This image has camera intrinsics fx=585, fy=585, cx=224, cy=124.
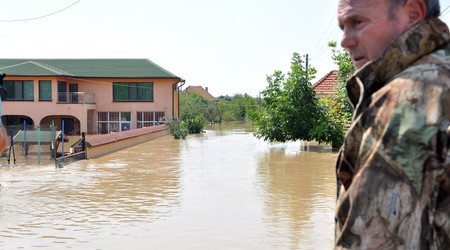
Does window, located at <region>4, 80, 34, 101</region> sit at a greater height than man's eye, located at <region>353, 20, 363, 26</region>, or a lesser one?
greater

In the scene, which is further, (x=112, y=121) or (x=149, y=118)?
Answer: (x=149, y=118)

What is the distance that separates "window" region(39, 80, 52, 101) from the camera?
39.7 meters

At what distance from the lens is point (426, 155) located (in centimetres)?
114

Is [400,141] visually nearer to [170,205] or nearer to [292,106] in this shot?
[170,205]

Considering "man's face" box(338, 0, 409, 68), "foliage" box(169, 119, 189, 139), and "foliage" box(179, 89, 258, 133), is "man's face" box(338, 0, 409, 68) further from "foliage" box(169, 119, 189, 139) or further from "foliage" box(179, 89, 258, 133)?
"foliage" box(169, 119, 189, 139)

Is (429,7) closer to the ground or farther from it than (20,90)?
closer to the ground

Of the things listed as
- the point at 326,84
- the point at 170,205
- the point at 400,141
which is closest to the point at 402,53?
the point at 400,141

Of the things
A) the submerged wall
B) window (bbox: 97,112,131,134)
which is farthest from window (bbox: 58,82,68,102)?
the submerged wall

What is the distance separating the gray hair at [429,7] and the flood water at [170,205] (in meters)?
7.35

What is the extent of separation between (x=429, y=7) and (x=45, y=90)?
133ft

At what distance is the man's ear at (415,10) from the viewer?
4.19ft

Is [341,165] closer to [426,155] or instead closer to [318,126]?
[426,155]

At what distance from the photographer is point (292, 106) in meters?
25.9

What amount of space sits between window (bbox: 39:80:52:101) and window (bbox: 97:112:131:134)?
4251 millimetres
